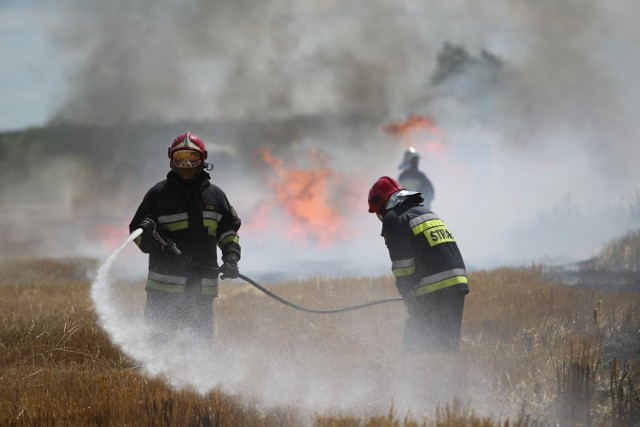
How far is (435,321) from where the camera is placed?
672cm

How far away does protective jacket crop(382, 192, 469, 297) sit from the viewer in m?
6.55

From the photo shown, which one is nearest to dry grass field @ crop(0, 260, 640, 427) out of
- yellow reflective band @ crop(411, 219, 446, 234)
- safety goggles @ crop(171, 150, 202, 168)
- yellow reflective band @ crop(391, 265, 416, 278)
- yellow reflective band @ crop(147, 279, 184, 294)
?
yellow reflective band @ crop(147, 279, 184, 294)

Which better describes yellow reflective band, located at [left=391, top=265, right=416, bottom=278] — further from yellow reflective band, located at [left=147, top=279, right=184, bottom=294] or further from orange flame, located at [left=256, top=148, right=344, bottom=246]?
orange flame, located at [left=256, top=148, right=344, bottom=246]

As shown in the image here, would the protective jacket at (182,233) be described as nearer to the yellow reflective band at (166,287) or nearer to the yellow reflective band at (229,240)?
the yellow reflective band at (166,287)

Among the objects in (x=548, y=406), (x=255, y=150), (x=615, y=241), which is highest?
(x=255, y=150)

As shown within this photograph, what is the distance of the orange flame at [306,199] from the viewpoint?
79.6ft

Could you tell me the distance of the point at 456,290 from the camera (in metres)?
6.67

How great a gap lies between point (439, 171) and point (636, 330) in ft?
67.5

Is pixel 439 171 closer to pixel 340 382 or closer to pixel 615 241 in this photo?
pixel 615 241

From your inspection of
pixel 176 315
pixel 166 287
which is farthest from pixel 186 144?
pixel 176 315

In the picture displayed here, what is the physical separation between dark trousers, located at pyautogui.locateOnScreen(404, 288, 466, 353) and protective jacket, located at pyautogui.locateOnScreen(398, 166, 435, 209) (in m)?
6.35

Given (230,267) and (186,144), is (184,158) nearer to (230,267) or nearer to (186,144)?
(186,144)

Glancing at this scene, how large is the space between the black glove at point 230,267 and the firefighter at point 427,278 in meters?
1.31

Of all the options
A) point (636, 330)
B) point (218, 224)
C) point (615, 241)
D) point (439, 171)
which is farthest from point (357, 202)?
point (218, 224)
